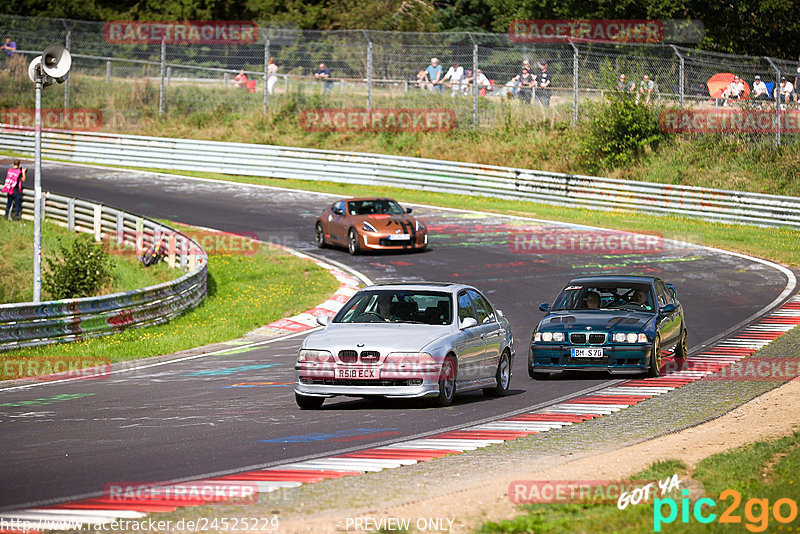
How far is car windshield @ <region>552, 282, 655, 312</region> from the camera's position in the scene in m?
15.4

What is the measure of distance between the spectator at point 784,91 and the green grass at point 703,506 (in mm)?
26384

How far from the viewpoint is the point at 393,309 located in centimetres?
1280

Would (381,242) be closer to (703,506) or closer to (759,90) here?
(759,90)

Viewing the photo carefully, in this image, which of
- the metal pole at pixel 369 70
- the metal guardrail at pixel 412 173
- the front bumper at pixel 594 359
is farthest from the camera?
the metal pole at pixel 369 70

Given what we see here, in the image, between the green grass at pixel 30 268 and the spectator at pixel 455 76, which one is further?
the spectator at pixel 455 76

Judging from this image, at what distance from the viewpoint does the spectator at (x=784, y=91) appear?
32.8m

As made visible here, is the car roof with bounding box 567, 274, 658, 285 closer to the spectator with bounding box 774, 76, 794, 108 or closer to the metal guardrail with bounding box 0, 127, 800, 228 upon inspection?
the metal guardrail with bounding box 0, 127, 800, 228

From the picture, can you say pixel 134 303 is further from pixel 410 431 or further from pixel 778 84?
pixel 778 84

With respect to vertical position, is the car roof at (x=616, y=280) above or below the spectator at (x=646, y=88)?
below

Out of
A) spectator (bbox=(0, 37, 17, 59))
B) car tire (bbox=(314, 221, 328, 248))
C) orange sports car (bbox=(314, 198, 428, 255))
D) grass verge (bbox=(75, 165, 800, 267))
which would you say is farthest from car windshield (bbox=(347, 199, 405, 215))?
spectator (bbox=(0, 37, 17, 59))

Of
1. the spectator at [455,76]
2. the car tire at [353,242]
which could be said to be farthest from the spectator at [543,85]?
the car tire at [353,242]

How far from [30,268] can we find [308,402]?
59.8 ft

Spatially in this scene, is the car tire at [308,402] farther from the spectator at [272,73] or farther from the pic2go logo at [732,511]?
the spectator at [272,73]

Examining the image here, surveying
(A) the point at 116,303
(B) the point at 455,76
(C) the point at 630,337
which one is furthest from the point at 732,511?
(B) the point at 455,76
